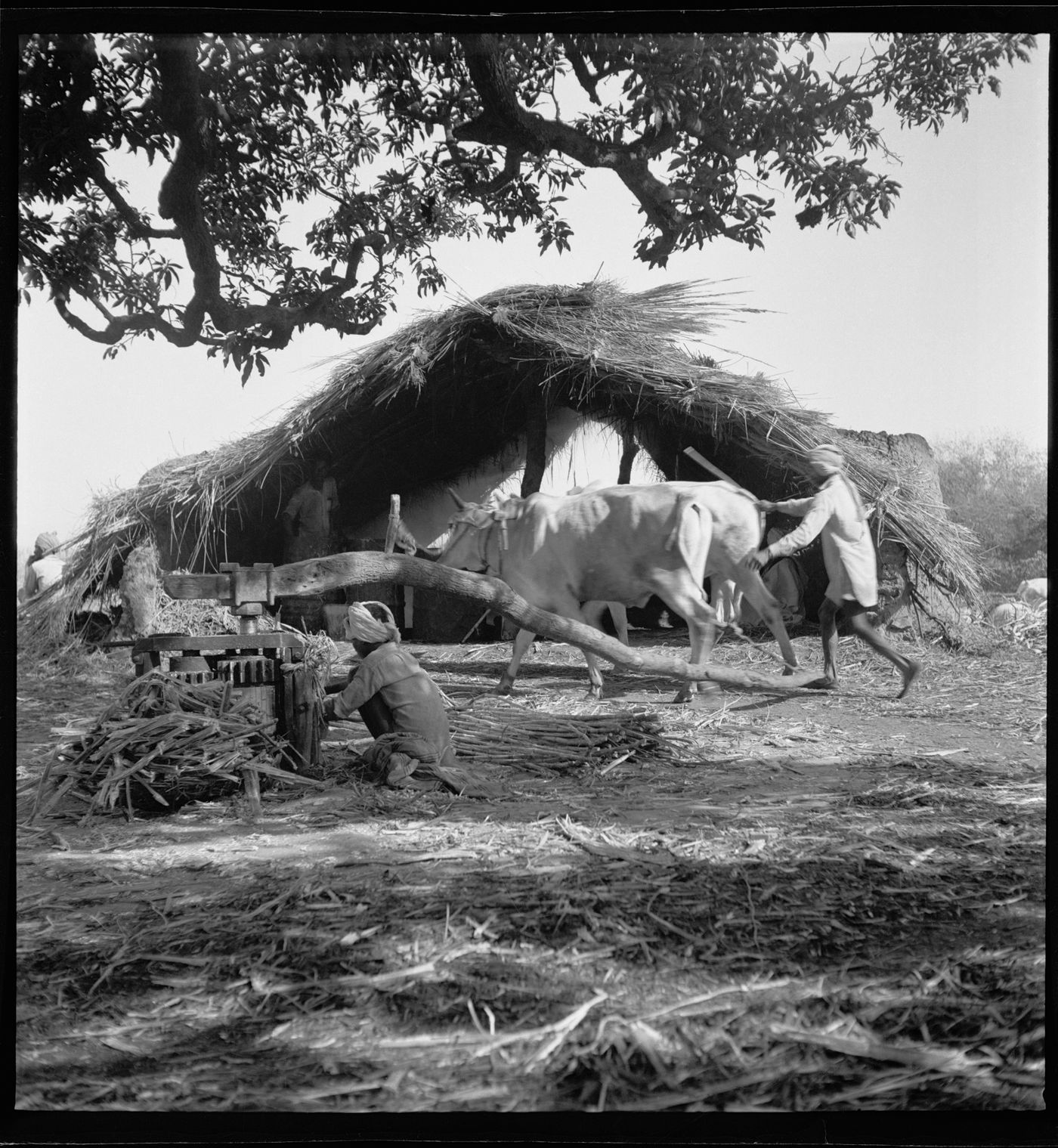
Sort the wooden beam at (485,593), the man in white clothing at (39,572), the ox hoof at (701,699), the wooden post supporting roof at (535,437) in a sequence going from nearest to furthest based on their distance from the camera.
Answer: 1. the wooden beam at (485,593)
2. the ox hoof at (701,699)
3. the wooden post supporting roof at (535,437)
4. the man in white clothing at (39,572)

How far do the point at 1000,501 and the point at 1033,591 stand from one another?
571mm

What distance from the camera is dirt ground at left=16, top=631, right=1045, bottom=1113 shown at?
2.83m

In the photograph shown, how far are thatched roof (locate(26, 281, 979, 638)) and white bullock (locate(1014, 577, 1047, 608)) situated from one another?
0.31m

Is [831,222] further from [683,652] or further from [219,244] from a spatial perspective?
[219,244]

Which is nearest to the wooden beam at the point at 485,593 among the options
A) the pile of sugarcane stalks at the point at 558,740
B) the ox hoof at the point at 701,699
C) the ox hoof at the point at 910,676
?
the ox hoof at the point at 701,699

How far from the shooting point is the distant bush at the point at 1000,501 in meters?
4.34

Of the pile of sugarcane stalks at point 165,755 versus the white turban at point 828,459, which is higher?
the white turban at point 828,459

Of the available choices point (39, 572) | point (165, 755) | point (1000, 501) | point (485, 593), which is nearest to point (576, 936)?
point (485, 593)

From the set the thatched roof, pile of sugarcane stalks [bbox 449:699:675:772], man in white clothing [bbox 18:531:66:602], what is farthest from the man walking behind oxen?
man in white clothing [bbox 18:531:66:602]

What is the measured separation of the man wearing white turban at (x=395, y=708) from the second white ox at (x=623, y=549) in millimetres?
916

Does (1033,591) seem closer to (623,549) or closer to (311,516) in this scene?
(623,549)

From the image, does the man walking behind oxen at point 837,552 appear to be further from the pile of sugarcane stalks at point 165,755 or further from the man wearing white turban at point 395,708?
the pile of sugarcane stalks at point 165,755

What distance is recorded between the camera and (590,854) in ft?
12.5
